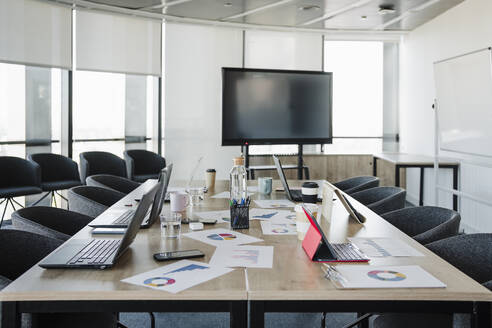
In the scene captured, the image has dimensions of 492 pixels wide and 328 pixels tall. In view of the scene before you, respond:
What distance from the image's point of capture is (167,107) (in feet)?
24.3

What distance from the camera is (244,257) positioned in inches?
71.1

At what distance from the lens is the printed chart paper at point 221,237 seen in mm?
2038

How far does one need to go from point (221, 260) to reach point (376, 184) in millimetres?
2805

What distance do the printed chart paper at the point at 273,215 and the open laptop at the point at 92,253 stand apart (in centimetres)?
82

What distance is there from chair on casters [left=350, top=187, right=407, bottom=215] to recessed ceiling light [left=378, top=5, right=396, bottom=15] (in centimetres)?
329

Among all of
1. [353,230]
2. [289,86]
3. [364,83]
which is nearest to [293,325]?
[353,230]

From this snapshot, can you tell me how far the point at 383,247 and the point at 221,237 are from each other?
0.69 m

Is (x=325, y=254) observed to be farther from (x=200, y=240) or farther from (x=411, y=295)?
(x=200, y=240)

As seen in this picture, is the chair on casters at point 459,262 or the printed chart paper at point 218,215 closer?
the chair on casters at point 459,262

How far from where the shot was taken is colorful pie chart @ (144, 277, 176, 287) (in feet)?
4.87

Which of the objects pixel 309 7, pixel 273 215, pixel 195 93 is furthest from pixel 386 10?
pixel 273 215

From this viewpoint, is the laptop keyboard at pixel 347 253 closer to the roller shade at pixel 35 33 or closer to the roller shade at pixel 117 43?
the roller shade at pixel 35 33

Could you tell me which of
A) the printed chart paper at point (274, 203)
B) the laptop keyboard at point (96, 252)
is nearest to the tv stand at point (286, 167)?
the printed chart paper at point (274, 203)

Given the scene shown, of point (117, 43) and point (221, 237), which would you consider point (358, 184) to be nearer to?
point (221, 237)
